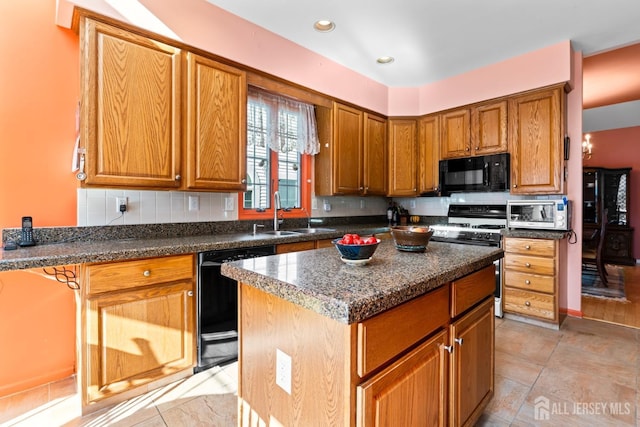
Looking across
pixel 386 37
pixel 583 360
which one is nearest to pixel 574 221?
pixel 583 360

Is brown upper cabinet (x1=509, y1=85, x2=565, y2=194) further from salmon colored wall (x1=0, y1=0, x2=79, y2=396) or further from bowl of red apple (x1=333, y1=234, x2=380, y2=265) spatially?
salmon colored wall (x1=0, y1=0, x2=79, y2=396)

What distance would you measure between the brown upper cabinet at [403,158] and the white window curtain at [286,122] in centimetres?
115

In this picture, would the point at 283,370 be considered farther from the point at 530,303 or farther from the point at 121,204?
the point at 530,303

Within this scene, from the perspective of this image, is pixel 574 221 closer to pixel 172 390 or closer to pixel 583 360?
pixel 583 360

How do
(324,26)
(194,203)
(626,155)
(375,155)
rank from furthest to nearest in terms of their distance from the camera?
(626,155) < (375,155) < (324,26) < (194,203)

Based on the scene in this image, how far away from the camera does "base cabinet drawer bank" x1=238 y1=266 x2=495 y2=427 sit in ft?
2.93

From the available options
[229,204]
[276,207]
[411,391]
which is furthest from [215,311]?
[411,391]

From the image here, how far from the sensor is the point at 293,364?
105 cm

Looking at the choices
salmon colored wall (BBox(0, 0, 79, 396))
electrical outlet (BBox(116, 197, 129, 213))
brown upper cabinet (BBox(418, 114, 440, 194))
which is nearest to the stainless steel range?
brown upper cabinet (BBox(418, 114, 440, 194))

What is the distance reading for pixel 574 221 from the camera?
123 inches

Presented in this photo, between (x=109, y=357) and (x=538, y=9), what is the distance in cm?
389

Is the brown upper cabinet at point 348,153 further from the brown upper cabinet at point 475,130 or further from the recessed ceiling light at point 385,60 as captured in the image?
the brown upper cabinet at point 475,130

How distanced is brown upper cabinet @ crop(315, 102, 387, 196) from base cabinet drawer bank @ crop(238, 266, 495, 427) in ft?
7.24

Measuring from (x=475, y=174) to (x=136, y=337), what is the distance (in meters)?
3.52
